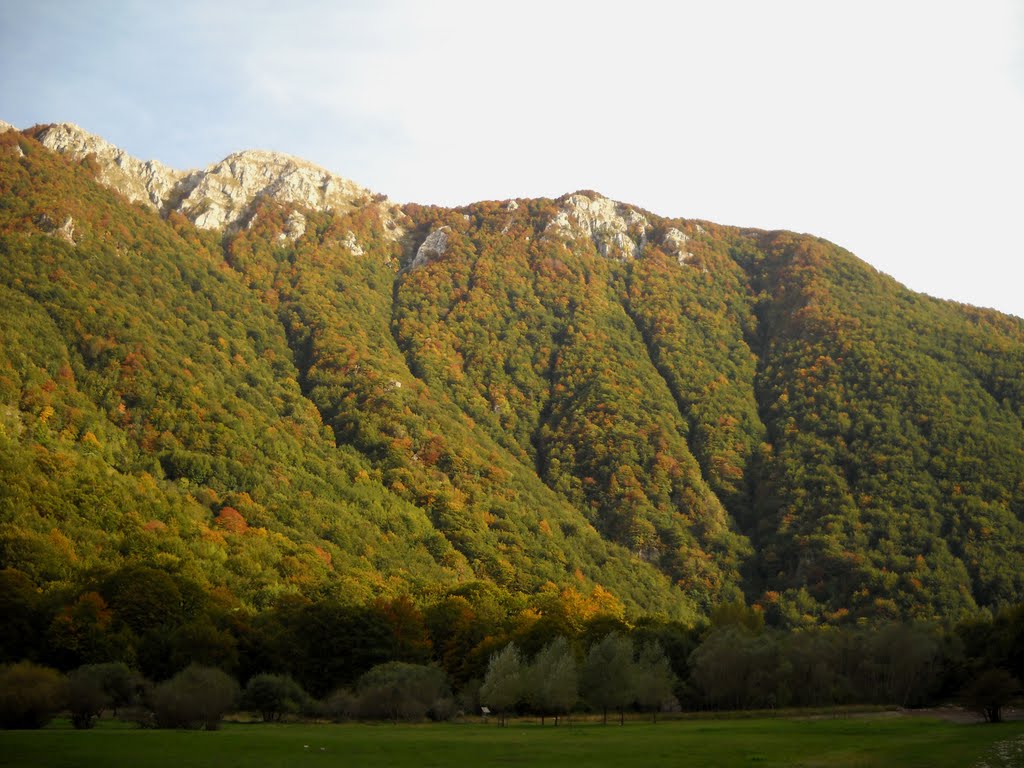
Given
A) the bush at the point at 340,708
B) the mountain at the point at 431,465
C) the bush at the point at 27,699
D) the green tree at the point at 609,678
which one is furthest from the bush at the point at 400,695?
the mountain at the point at 431,465

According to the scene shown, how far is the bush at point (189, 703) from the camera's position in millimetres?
55906

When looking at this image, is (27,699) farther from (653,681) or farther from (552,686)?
(653,681)

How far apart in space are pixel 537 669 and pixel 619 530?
101 meters

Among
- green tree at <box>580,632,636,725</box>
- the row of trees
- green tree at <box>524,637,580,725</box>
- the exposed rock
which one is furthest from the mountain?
green tree at <box>524,637,580,725</box>

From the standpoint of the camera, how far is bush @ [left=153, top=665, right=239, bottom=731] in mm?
55906

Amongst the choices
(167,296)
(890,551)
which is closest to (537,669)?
(890,551)

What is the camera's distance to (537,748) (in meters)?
42.6

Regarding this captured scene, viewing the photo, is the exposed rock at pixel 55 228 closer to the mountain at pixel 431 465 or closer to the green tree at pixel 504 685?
the mountain at pixel 431 465

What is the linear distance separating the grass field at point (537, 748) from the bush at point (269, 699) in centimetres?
1841

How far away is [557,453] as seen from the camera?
621 ft

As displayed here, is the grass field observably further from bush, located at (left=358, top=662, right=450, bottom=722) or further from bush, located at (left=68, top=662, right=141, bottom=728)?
bush, located at (left=358, top=662, right=450, bottom=722)

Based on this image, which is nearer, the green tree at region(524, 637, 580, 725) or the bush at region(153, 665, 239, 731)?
the bush at region(153, 665, 239, 731)

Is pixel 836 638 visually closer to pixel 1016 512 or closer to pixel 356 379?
pixel 1016 512

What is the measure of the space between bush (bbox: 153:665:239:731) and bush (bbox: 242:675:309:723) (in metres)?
11.4
